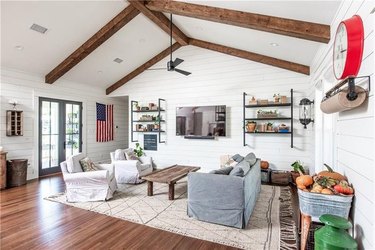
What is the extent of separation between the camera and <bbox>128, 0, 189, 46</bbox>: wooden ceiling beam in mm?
4582

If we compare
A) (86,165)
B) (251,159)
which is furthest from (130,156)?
(251,159)

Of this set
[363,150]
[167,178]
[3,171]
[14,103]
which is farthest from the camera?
[14,103]

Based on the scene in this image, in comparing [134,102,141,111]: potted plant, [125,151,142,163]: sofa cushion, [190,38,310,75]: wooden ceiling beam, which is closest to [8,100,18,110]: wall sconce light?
[125,151,142,163]: sofa cushion

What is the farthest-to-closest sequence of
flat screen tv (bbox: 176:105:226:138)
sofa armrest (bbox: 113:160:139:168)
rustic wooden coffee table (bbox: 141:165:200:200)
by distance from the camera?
1. flat screen tv (bbox: 176:105:226:138)
2. sofa armrest (bbox: 113:160:139:168)
3. rustic wooden coffee table (bbox: 141:165:200:200)

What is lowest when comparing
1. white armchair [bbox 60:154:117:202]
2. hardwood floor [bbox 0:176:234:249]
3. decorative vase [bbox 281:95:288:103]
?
hardwood floor [bbox 0:176:234:249]

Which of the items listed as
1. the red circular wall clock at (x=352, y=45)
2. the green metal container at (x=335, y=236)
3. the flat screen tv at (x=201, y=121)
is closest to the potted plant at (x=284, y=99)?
the flat screen tv at (x=201, y=121)

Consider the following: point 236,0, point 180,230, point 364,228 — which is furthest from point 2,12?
point 364,228

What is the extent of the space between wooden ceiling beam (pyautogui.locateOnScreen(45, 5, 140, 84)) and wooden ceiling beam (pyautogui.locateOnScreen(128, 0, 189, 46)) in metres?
0.23

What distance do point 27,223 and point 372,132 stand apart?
14.2 ft

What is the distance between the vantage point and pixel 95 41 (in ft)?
17.6

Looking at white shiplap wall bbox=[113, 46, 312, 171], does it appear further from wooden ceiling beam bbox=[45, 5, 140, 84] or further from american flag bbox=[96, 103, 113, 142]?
wooden ceiling beam bbox=[45, 5, 140, 84]

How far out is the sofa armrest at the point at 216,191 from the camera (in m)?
3.05

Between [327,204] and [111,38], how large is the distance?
5.78 m

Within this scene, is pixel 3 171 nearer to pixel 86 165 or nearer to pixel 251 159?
pixel 86 165
